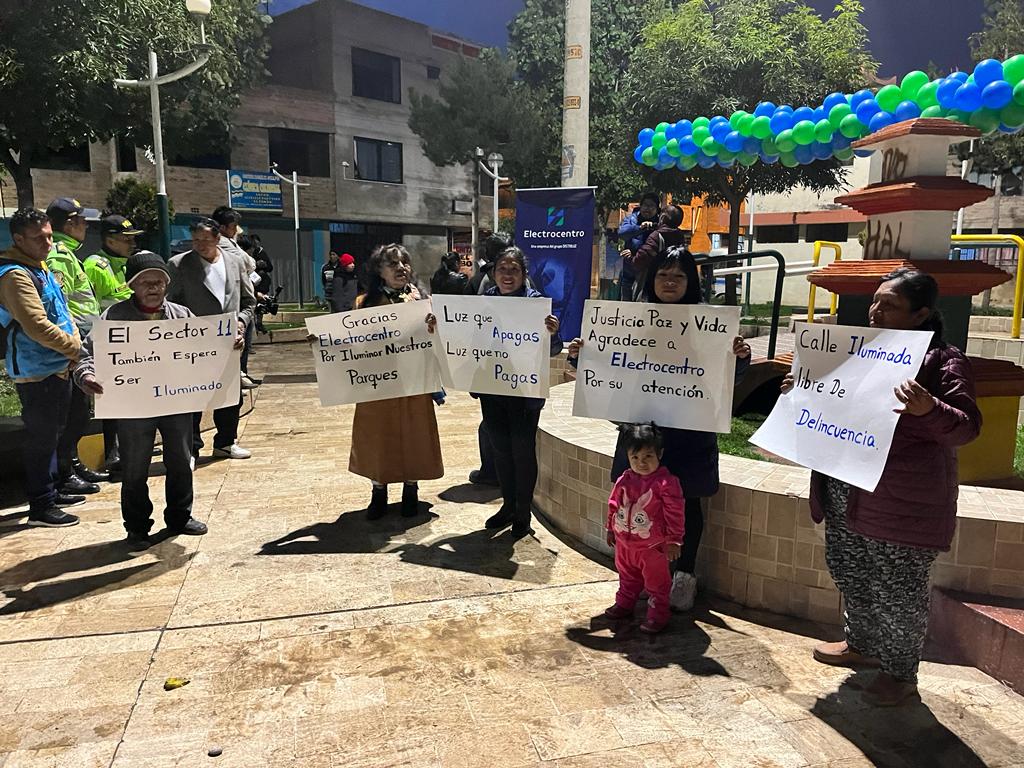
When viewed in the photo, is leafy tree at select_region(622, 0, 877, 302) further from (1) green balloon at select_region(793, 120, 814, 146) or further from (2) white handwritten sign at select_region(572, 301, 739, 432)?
(2) white handwritten sign at select_region(572, 301, 739, 432)

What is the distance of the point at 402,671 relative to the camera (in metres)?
3.09

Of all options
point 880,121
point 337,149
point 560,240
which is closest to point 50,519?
point 560,240

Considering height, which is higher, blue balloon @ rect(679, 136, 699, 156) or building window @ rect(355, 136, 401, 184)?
building window @ rect(355, 136, 401, 184)

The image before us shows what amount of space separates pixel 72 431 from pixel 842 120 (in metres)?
6.66

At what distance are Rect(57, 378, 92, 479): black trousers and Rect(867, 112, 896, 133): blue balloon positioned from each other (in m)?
6.59

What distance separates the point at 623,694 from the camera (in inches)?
115

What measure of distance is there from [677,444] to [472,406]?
18.8 feet

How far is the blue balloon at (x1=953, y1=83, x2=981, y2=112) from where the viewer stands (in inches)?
193

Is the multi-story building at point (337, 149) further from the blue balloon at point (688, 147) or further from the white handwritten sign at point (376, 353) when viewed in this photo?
the white handwritten sign at point (376, 353)

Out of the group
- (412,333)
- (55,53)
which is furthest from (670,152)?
(55,53)

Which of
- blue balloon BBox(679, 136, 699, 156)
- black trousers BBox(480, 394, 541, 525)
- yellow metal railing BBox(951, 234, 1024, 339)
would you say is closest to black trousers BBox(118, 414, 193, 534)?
black trousers BBox(480, 394, 541, 525)

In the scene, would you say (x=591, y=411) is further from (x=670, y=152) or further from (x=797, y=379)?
(x=670, y=152)

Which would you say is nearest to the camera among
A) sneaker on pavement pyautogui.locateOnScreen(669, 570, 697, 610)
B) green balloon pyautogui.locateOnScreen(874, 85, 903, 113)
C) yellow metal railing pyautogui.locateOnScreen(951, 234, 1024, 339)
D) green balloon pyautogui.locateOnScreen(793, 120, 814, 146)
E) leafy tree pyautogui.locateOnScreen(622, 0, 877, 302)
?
sneaker on pavement pyautogui.locateOnScreen(669, 570, 697, 610)

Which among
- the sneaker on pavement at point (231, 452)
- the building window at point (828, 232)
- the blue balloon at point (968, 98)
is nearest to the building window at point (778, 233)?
the building window at point (828, 232)
